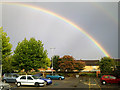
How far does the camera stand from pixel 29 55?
2405cm

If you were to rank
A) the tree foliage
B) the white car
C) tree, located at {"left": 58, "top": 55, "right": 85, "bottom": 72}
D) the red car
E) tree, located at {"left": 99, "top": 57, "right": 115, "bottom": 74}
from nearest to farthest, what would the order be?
the white car
the tree foliage
the red car
tree, located at {"left": 99, "top": 57, "right": 115, "bottom": 74}
tree, located at {"left": 58, "top": 55, "right": 85, "bottom": 72}

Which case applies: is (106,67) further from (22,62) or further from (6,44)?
(6,44)

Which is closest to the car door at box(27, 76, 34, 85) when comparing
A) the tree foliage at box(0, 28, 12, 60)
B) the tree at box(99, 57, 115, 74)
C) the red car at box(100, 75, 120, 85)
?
the tree foliage at box(0, 28, 12, 60)

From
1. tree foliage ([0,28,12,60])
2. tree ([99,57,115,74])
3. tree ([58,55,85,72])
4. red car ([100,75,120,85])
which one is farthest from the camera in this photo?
tree ([58,55,85,72])

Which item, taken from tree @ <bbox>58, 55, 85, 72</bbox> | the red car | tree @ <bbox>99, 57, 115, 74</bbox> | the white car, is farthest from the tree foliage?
tree @ <bbox>99, 57, 115, 74</bbox>

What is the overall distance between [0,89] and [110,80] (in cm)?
1528

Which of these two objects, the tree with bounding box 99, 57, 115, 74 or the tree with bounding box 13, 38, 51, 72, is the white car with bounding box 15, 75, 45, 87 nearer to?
the tree with bounding box 13, 38, 51, 72

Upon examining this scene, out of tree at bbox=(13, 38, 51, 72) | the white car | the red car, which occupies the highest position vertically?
tree at bbox=(13, 38, 51, 72)

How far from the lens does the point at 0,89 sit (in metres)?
12.8

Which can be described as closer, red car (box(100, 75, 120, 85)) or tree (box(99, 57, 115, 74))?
red car (box(100, 75, 120, 85))

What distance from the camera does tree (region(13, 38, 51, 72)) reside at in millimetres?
23969

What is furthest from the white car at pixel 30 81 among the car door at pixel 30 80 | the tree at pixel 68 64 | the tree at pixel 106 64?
the tree at pixel 106 64

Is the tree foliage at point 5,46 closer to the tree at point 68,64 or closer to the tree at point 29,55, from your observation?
the tree at point 29,55

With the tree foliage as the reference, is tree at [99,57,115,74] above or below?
below
